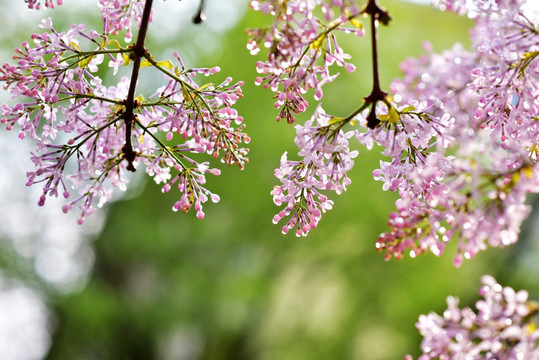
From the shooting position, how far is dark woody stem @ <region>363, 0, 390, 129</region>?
98 centimetres

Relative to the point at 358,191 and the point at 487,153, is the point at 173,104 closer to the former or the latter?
the point at 487,153

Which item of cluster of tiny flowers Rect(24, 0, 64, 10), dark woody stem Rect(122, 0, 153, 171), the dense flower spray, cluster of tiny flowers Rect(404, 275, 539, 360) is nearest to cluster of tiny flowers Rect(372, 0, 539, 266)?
the dense flower spray

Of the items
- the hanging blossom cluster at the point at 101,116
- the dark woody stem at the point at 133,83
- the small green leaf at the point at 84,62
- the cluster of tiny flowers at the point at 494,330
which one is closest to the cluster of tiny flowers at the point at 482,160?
the cluster of tiny flowers at the point at 494,330

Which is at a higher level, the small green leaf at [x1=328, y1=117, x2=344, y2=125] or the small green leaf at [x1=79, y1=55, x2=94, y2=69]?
the small green leaf at [x1=79, y1=55, x2=94, y2=69]

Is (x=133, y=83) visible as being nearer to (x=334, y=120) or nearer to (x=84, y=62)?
(x=84, y=62)

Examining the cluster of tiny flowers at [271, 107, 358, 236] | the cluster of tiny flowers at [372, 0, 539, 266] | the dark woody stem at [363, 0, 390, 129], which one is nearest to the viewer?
the cluster of tiny flowers at [372, 0, 539, 266]

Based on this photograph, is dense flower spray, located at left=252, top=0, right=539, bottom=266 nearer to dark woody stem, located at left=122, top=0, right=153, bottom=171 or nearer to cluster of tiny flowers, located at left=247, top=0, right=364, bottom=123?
cluster of tiny flowers, located at left=247, top=0, right=364, bottom=123

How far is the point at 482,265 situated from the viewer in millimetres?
→ 6895

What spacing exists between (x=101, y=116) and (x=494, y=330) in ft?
3.00

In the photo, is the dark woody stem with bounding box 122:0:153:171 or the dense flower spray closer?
the dense flower spray

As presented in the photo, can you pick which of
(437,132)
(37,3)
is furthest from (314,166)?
(37,3)

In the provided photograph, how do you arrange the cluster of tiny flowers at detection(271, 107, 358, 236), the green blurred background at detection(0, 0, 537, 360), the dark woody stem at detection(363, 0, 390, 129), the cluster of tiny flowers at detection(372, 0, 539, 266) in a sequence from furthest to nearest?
the green blurred background at detection(0, 0, 537, 360)
the cluster of tiny flowers at detection(271, 107, 358, 236)
the dark woody stem at detection(363, 0, 390, 129)
the cluster of tiny flowers at detection(372, 0, 539, 266)

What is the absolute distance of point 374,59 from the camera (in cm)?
97

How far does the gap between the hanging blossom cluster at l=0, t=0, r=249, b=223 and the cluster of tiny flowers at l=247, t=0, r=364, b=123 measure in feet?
0.44
